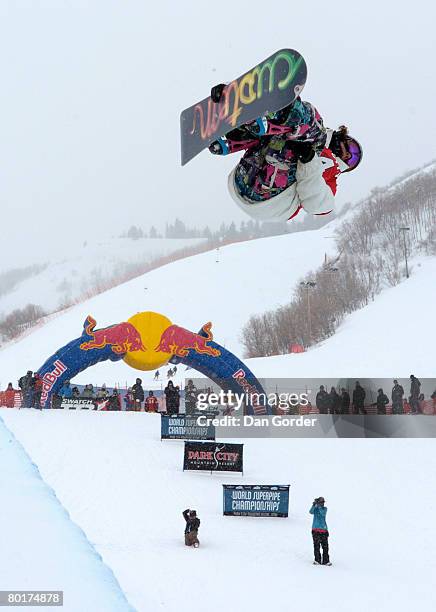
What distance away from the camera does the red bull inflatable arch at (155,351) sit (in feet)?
86.1

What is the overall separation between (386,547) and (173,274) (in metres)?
71.1

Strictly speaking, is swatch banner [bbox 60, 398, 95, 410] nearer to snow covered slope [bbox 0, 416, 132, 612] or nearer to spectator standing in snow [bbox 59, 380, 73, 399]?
spectator standing in snow [bbox 59, 380, 73, 399]

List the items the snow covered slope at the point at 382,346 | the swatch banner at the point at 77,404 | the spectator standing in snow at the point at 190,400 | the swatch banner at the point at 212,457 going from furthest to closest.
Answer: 1. the snow covered slope at the point at 382,346
2. the swatch banner at the point at 77,404
3. the spectator standing in snow at the point at 190,400
4. the swatch banner at the point at 212,457

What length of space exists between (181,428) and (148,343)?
5.34 meters

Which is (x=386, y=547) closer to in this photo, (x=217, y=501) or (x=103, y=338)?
(x=217, y=501)

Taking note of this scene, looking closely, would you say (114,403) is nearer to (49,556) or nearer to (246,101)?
(49,556)

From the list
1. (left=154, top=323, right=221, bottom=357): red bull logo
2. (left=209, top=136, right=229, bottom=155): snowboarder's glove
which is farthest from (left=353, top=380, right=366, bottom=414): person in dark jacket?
(left=209, top=136, right=229, bottom=155): snowboarder's glove

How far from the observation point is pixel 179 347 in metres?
26.8

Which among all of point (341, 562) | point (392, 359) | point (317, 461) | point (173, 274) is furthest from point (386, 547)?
point (173, 274)

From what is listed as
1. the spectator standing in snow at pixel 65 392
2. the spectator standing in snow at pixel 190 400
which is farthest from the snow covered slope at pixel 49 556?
the spectator standing in snow at pixel 65 392

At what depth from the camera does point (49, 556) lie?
7879mm

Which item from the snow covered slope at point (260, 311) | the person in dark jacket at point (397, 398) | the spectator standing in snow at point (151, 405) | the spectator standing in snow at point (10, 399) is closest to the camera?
the person in dark jacket at point (397, 398)

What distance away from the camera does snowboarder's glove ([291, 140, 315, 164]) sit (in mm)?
6391

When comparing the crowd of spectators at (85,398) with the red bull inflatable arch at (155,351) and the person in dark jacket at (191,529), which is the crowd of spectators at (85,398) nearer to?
the red bull inflatable arch at (155,351)
